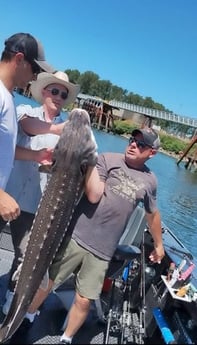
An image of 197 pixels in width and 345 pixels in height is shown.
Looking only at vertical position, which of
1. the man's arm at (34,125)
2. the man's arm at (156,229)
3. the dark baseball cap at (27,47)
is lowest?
the man's arm at (156,229)

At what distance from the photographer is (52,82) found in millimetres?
3279

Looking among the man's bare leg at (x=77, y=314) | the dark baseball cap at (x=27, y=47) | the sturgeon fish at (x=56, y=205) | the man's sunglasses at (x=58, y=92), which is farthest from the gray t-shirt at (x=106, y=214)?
the dark baseball cap at (x=27, y=47)

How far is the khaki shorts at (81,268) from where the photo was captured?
9.73ft

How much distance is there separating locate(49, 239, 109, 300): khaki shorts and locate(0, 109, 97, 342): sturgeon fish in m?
0.23

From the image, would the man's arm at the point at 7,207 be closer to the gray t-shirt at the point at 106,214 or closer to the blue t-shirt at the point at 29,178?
the gray t-shirt at the point at 106,214

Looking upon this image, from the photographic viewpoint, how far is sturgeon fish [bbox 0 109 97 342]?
258cm

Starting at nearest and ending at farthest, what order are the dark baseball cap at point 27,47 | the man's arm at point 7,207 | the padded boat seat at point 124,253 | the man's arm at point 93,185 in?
the man's arm at point 7,207 → the dark baseball cap at point 27,47 → the man's arm at point 93,185 → the padded boat seat at point 124,253

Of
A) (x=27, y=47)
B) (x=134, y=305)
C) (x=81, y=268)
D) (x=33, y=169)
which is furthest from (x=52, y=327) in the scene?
(x=27, y=47)

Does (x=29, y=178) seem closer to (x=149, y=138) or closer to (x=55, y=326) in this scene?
(x=149, y=138)

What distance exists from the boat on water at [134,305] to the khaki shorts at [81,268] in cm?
34

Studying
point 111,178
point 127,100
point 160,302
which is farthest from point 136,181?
point 127,100

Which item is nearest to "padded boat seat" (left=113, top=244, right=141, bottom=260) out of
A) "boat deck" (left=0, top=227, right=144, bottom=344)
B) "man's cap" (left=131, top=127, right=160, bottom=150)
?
"boat deck" (left=0, top=227, right=144, bottom=344)

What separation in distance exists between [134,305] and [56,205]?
1993 millimetres

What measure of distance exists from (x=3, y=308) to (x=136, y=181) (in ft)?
4.70
